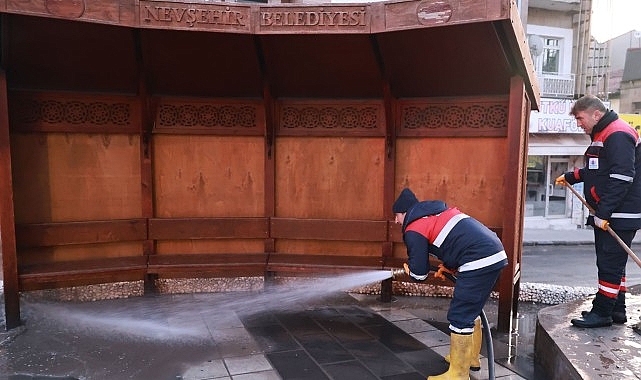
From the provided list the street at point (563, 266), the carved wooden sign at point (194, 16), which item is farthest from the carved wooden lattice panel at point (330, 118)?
the street at point (563, 266)

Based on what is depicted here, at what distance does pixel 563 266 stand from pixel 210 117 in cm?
852

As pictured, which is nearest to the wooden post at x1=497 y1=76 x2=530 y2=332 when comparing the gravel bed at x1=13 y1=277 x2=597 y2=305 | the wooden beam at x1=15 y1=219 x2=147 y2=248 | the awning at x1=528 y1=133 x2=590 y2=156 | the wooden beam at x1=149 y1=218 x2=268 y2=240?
the gravel bed at x1=13 y1=277 x2=597 y2=305

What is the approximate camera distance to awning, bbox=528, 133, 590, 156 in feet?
53.2

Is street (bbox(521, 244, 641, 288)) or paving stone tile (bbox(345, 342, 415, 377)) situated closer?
paving stone tile (bbox(345, 342, 415, 377))

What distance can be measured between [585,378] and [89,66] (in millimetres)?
5757

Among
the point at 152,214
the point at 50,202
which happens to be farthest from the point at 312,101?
the point at 50,202

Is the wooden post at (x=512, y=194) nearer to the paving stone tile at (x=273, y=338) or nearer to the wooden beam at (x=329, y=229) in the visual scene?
the wooden beam at (x=329, y=229)

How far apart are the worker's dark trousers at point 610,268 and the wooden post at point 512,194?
91 cm

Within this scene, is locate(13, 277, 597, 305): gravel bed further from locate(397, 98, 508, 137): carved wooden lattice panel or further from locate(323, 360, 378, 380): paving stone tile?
locate(323, 360, 378, 380): paving stone tile

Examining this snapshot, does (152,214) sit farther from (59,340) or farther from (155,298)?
(59,340)

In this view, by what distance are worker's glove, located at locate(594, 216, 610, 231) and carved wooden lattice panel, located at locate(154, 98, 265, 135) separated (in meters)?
4.09

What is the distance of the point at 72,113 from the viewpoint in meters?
5.97

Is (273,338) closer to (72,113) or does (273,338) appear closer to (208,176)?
(208,176)

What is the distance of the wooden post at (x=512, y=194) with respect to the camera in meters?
5.18
